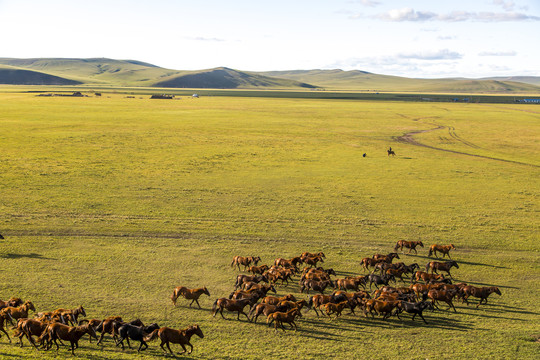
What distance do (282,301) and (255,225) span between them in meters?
11.1

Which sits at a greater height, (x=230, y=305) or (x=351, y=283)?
(x=351, y=283)

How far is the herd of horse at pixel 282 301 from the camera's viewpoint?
43.4 ft

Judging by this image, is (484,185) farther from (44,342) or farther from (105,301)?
(44,342)

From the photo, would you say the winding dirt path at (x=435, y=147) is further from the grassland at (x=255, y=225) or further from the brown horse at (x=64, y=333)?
the brown horse at (x=64, y=333)

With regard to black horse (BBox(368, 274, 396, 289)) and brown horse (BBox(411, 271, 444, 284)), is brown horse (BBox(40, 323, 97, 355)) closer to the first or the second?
black horse (BBox(368, 274, 396, 289))

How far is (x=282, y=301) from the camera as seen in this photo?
1549 centimetres

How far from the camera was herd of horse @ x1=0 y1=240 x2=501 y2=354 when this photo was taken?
13.2m

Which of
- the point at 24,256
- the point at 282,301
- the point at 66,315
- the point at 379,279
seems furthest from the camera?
the point at 24,256

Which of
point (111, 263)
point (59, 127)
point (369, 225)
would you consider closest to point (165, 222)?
point (111, 263)

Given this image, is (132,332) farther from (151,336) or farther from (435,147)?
(435,147)

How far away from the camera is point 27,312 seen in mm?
14500

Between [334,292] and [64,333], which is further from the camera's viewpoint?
[334,292]

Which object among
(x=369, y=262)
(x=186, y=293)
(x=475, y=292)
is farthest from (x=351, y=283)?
(x=186, y=293)

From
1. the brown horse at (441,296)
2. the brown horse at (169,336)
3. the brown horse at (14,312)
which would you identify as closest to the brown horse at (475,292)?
the brown horse at (441,296)
